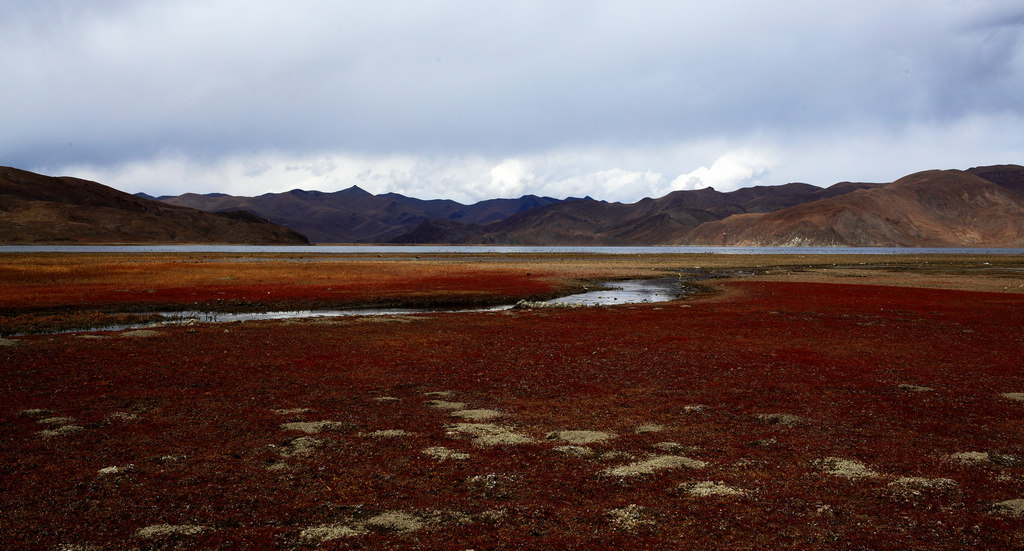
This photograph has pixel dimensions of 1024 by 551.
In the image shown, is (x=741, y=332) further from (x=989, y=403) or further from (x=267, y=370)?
(x=267, y=370)

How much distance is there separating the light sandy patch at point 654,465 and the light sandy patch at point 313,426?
5.40 meters

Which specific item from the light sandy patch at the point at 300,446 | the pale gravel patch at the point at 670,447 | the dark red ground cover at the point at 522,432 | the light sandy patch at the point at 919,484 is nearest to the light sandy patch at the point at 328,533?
the dark red ground cover at the point at 522,432

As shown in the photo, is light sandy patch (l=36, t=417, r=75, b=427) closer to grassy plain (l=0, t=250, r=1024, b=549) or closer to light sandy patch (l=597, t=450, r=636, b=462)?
grassy plain (l=0, t=250, r=1024, b=549)

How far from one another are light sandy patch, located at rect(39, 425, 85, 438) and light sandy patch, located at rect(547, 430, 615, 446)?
8852 millimetres

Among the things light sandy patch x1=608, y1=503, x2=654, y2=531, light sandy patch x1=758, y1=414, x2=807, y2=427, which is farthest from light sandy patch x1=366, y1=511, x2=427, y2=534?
light sandy patch x1=758, y1=414, x2=807, y2=427

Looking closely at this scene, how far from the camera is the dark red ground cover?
285 inches

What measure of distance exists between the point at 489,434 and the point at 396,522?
3.76 meters

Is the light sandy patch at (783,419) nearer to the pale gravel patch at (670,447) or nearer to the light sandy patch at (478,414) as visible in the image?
the pale gravel patch at (670,447)

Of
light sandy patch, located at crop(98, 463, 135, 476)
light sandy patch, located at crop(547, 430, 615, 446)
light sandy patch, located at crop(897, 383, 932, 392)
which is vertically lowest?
light sandy patch, located at crop(897, 383, 932, 392)

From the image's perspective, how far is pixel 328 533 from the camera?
708 cm

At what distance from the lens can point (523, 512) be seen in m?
7.69

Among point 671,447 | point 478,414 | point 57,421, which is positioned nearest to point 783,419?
point 671,447

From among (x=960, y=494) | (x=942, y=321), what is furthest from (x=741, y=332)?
(x=960, y=494)

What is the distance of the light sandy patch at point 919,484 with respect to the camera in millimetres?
8297
